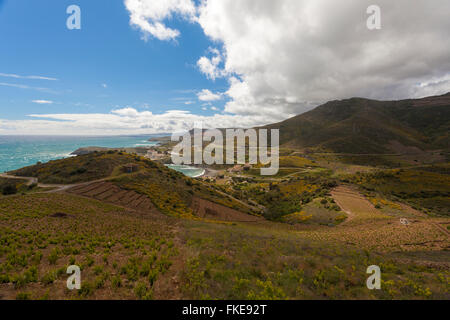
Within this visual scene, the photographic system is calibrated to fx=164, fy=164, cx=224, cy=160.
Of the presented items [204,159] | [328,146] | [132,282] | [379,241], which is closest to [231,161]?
[204,159]

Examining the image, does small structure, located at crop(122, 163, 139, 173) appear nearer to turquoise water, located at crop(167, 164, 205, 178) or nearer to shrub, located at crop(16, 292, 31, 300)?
shrub, located at crop(16, 292, 31, 300)

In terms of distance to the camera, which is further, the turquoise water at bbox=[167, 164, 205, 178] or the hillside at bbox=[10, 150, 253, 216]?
the turquoise water at bbox=[167, 164, 205, 178]

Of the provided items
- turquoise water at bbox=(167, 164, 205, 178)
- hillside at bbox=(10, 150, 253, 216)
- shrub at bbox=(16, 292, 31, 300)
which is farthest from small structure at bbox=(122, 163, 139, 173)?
turquoise water at bbox=(167, 164, 205, 178)

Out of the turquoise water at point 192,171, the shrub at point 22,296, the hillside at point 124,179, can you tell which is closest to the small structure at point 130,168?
the hillside at point 124,179

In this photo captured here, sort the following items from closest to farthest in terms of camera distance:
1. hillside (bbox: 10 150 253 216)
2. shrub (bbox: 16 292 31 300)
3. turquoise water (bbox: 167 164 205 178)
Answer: shrub (bbox: 16 292 31 300) < hillside (bbox: 10 150 253 216) < turquoise water (bbox: 167 164 205 178)

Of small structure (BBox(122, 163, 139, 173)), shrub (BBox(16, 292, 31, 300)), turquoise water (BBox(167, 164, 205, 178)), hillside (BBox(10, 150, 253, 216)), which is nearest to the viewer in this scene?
shrub (BBox(16, 292, 31, 300))

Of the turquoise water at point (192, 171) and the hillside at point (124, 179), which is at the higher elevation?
the hillside at point (124, 179)

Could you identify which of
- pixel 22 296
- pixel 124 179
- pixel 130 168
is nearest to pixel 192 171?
pixel 130 168

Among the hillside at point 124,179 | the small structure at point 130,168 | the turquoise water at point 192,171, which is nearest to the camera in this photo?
the hillside at point 124,179

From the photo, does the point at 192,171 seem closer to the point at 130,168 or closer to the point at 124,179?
the point at 130,168

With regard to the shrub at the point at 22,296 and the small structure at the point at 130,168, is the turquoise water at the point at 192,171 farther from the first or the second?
the shrub at the point at 22,296

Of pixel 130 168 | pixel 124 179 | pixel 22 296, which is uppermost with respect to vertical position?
pixel 130 168
